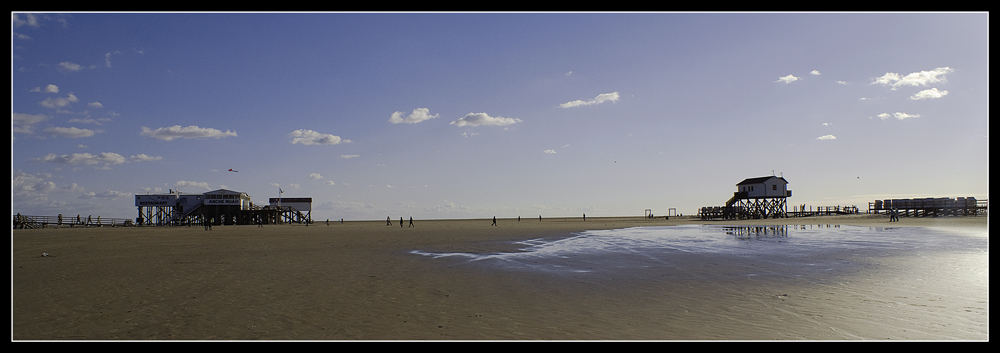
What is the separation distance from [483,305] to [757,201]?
8079 cm

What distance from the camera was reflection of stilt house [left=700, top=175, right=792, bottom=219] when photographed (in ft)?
245

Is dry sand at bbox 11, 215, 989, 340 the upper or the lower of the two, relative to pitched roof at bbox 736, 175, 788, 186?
lower

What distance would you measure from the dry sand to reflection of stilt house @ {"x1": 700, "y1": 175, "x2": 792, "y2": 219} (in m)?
66.5

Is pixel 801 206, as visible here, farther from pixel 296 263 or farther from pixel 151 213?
pixel 151 213

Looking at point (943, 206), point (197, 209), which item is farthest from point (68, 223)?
point (943, 206)

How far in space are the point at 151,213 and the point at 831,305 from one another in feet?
287

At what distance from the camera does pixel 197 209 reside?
69.4 m

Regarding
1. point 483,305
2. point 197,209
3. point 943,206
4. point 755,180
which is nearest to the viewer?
point 483,305

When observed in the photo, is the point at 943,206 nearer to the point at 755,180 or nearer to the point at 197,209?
the point at 755,180

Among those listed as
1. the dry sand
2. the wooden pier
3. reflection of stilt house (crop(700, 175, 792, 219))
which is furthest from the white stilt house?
the dry sand

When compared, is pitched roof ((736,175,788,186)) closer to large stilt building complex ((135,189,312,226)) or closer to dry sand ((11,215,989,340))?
dry sand ((11,215,989,340))

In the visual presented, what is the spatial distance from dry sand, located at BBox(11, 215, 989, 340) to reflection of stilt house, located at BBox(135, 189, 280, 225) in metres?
63.1

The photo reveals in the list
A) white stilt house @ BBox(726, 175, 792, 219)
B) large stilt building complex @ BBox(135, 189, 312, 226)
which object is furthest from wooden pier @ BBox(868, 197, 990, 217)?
large stilt building complex @ BBox(135, 189, 312, 226)

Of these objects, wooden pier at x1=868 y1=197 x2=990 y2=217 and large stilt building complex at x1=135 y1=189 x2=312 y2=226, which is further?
large stilt building complex at x1=135 y1=189 x2=312 y2=226
